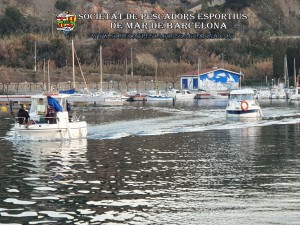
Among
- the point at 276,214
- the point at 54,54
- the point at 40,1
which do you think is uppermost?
the point at 40,1

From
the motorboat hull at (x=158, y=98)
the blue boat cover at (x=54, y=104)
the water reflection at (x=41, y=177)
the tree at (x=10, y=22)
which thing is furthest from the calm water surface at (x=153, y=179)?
the tree at (x=10, y=22)

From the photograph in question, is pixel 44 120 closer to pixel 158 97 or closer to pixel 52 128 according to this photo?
pixel 52 128

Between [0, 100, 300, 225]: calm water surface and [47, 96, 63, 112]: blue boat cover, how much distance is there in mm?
2357

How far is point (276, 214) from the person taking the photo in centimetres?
2334

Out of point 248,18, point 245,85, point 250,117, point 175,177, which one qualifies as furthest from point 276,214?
point 248,18

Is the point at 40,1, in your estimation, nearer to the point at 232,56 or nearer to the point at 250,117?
the point at 232,56

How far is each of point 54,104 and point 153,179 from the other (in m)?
18.3

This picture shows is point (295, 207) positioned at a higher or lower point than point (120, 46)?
lower

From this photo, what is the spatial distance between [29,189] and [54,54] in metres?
133

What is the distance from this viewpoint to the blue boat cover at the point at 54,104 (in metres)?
47.7

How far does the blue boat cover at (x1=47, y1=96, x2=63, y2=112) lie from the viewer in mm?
47688

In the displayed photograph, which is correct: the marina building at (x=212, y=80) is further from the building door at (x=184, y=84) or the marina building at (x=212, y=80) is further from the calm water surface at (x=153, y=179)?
the calm water surface at (x=153, y=179)

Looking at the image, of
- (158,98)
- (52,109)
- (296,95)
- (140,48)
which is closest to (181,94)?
(158,98)

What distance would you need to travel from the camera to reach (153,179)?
3070 cm
